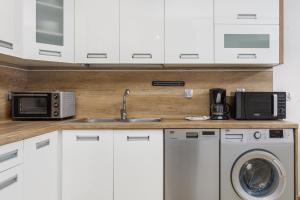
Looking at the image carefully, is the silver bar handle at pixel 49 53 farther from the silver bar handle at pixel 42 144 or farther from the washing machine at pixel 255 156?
the washing machine at pixel 255 156

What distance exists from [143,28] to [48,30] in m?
0.82

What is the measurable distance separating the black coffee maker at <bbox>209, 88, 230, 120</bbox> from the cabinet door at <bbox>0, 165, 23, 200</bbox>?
169 cm

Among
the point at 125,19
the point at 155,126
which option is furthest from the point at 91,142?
the point at 125,19

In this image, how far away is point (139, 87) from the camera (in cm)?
288

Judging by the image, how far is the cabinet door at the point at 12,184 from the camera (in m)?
1.50

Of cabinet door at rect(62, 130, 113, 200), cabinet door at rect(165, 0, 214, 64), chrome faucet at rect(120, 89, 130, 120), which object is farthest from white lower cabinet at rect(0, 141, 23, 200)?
cabinet door at rect(165, 0, 214, 64)

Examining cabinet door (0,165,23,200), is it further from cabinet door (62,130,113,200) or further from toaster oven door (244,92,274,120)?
toaster oven door (244,92,274,120)

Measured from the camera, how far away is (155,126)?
2.25m

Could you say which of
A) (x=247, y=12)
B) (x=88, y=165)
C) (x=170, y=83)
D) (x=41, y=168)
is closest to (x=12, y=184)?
(x=41, y=168)

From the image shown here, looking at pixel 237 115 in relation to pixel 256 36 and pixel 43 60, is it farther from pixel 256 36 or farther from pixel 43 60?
pixel 43 60

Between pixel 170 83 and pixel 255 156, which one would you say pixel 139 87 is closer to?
pixel 170 83

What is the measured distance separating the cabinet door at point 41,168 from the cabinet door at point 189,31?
1236 mm

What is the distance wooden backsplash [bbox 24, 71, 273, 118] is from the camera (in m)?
2.86

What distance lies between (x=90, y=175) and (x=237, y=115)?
1.39m
